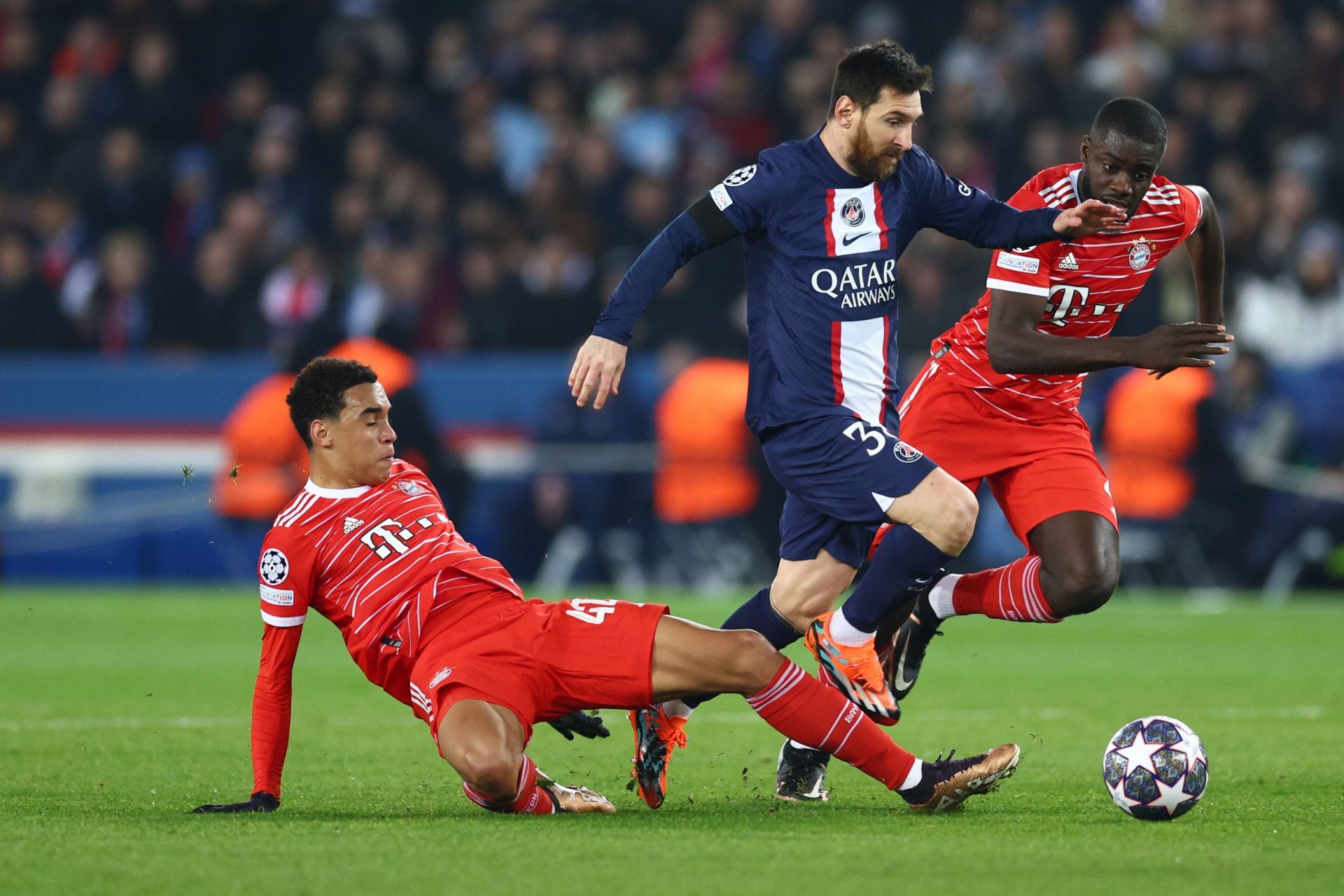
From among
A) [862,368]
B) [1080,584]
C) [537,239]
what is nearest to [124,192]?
[537,239]

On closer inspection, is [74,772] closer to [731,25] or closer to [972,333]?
[972,333]

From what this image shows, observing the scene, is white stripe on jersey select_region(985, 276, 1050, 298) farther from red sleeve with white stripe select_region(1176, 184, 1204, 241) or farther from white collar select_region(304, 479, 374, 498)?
white collar select_region(304, 479, 374, 498)

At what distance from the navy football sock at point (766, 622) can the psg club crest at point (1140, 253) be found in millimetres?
1706

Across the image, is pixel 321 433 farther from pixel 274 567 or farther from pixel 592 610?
pixel 592 610

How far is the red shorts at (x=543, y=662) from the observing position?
5262mm

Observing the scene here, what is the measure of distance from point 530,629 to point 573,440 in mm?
8465

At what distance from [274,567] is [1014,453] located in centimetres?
265

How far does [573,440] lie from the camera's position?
45.4 ft

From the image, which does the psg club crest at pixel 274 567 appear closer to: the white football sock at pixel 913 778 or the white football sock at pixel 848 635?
the white football sock at pixel 848 635

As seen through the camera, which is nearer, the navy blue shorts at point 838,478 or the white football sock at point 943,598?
the navy blue shorts at point 838,478

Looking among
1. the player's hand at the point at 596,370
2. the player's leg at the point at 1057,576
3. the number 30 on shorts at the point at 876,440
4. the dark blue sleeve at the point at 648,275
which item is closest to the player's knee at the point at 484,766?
the player's hand at the point at 596,370

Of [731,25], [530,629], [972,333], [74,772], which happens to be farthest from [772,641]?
[731,25]

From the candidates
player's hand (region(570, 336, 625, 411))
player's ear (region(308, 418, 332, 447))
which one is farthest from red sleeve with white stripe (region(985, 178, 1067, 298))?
player's ear (region(308, 418, 332, 447))

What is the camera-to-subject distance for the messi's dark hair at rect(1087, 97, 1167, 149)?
5.93m
